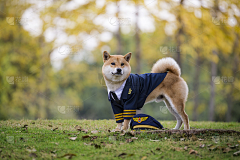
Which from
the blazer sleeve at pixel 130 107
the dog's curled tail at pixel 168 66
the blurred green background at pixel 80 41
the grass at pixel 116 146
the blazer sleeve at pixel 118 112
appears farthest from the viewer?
the blurred green background at pixel 80 41

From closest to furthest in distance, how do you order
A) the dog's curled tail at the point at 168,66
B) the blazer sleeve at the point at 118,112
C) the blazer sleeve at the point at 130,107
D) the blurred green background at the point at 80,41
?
the blazer sleeve at the point at 130,107, the blazer sleeve at the point at 118,112, the dog's curled tail at the point at 168,66, the blurred green background at the point at 80,41

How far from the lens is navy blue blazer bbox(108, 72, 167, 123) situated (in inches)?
183

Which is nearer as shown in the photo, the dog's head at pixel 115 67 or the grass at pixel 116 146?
the grass at pixel 116 146

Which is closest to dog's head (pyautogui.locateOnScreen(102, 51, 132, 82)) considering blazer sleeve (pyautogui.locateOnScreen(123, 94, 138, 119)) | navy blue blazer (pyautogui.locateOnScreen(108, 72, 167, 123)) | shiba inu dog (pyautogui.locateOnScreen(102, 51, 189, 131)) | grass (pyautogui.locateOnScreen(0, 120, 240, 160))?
shiba inu dog (pyautogui.locateOnScreen(102, 51, 189, 131))

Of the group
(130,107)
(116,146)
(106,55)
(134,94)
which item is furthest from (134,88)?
(116,146)

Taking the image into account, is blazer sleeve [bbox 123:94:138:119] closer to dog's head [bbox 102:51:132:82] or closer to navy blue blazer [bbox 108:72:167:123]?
navy blue blazer [bbox 108:72:167:123]

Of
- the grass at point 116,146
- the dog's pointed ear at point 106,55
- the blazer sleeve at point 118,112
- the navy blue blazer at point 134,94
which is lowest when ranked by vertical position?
Answer: the grass at point 116,146

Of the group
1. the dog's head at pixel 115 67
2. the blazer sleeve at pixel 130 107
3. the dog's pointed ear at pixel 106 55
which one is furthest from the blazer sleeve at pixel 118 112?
the dog's pointed ear at pixel 106 55

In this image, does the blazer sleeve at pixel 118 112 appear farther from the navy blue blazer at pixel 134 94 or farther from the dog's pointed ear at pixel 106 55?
the dog's pointed ear at pixel 106 55

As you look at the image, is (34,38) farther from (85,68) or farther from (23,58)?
(85,68)

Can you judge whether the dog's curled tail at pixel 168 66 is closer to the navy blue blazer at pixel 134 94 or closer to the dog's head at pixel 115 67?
the navy blue blazer at pixel 134 94

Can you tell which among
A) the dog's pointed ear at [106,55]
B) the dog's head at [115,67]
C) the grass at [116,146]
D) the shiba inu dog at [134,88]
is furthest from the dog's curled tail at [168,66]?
the grass at [116,146]

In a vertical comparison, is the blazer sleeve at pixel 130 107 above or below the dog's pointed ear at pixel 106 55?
below

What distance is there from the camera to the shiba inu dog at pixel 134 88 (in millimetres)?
4688
